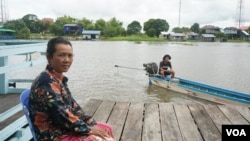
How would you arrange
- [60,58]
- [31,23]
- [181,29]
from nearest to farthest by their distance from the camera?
[60,58] < [31,23] < [181,29]

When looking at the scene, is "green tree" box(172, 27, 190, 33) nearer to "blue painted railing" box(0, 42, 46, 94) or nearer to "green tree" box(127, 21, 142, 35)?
"green tree" box(127, 21, 142, 35)

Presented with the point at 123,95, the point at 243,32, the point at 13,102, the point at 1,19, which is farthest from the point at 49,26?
the point at 13,102

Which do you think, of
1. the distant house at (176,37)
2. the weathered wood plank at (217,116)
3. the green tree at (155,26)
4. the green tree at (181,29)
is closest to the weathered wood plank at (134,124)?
the weathered wood plank at (217,116)

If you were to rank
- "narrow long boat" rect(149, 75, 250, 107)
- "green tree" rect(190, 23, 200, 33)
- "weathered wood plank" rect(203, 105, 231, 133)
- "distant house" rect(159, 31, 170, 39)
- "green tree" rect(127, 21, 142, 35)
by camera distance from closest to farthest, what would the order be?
"weathered wood plank" rect(203, 105, 231, 133) < "narrow long boat" rect(149, 75, 250, 107) < "distant house" rect(159, 31, 170, 39) < "green tree" rect(127, 21, 142, 35) < "green tree" rect(190, 23, 200, 33)

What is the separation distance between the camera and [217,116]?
4.01 metres

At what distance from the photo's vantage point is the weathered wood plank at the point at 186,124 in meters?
3.19

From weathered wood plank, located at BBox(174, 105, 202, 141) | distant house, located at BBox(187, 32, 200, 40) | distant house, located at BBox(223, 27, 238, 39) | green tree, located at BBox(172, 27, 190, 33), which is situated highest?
green tree, located at BBox(172, 27, 190, 33)

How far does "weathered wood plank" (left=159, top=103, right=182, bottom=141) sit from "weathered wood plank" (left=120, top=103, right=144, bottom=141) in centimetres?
28

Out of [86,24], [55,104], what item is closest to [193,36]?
[86,24]

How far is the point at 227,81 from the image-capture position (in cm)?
1416

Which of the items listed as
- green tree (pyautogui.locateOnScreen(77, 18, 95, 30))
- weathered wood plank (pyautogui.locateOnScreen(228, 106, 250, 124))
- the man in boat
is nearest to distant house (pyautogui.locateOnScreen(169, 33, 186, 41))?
green tree (pyautogui.locateOnScreen(77, 18, 95, 30))

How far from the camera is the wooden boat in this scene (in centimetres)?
799

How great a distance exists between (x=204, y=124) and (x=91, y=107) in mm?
1673

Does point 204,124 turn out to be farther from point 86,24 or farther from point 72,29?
point 86,24
